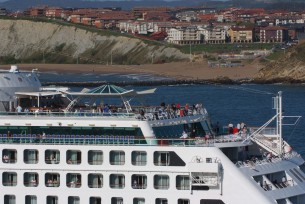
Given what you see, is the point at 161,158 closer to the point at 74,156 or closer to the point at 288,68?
the point at 74,156

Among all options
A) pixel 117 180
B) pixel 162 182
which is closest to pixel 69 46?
pixel 117 180

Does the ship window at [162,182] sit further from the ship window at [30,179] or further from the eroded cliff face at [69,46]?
the eroded cliff face at [69,46]

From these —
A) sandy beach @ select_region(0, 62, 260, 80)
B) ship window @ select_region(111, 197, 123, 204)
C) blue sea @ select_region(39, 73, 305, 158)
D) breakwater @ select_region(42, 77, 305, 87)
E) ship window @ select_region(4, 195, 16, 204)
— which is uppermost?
ship window @ select_region(111, 197, 123, 204)

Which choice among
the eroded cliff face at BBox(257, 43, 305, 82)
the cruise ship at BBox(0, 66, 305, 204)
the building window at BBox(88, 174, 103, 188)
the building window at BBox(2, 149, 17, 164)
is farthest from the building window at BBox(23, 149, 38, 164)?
the eroded cliff face at BBox(257, 43, 305, 82)

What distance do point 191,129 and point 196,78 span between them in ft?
310

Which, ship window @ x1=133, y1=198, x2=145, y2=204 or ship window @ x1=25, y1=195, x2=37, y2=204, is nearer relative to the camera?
ship window @ x1=133, y1=198, x2=145, y2=204

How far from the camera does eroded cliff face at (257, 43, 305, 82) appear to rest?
114750mm

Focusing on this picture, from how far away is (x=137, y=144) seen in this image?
24.4 meters

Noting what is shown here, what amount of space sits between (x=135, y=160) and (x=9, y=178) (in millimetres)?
3004

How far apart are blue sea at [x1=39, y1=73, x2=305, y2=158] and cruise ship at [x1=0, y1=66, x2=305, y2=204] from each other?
1735cm

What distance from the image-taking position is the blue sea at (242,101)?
5404 centimetres

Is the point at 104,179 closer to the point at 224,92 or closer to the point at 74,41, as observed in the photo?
the point at 224,92

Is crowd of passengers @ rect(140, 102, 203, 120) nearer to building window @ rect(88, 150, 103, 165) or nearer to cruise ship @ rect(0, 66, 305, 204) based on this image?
cruise ship @ rect(0, 66, 305, 204)

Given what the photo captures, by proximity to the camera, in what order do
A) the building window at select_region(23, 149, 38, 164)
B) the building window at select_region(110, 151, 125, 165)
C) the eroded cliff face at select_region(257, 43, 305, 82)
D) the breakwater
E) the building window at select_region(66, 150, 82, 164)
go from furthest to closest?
the eroded cliff face at select_region(257, 43, 305, 82) < the breakwater < the building window at select_region(23, 149, 38, 164) < the building window at select_region(66, 150, 82, 164) < the building window at select_region(110, 151, 125, 165)
